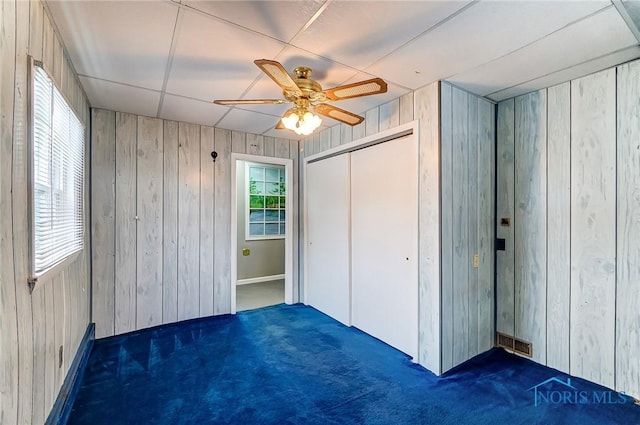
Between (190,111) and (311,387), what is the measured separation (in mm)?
2960

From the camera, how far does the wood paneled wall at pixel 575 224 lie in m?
2.18

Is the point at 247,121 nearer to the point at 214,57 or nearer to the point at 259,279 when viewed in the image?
the point at 214,57

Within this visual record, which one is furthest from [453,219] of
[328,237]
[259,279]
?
[259,279]

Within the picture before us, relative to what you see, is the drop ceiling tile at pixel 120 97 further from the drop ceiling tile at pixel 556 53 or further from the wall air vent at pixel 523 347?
the wall air vent at pixel 523 347

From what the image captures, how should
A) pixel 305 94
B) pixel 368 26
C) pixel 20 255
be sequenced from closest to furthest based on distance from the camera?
pixel 20 255 < pixel 368 26 < pixel 305 94

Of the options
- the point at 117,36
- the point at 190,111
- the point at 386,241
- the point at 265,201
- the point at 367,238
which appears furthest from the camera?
the point at 265,201

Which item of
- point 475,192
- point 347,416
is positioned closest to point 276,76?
point 475,192

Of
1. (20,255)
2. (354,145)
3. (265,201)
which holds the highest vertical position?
(354,145)

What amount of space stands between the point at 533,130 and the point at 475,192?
29.7 inches

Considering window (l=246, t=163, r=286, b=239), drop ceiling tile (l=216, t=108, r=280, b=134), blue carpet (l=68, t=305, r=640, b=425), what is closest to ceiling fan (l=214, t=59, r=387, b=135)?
drop ceiling tile (l=216, t=108, r=280, b=134)

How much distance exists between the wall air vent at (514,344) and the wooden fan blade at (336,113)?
2526mm

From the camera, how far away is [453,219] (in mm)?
2574

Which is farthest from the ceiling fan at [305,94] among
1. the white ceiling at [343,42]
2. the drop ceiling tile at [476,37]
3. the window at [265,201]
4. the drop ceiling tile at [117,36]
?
the window at [265,201]

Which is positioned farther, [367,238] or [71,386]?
[367,238]
